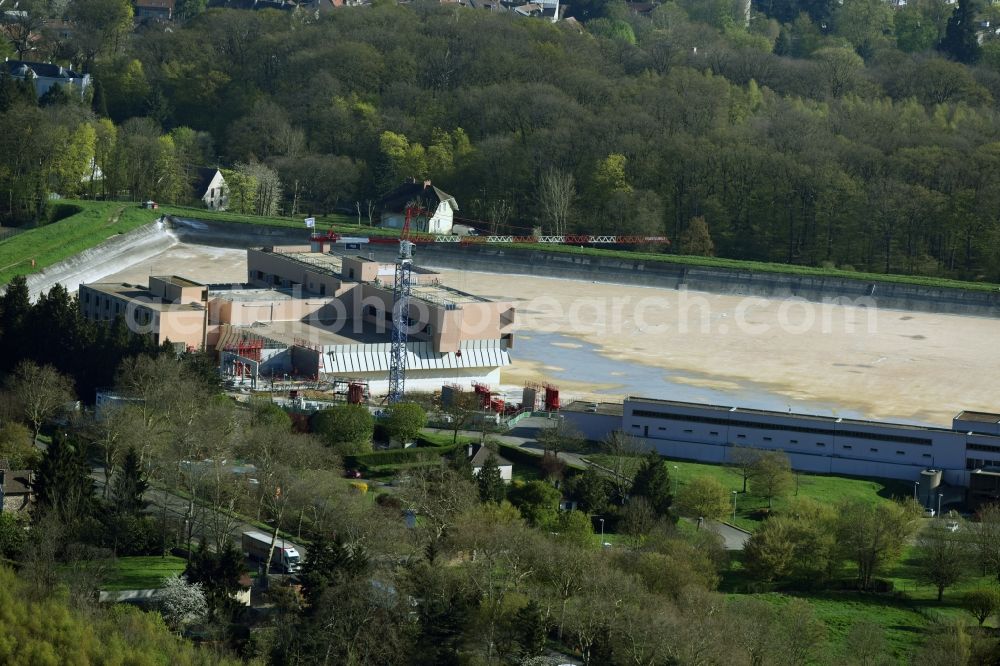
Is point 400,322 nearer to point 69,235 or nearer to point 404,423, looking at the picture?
point 404,423

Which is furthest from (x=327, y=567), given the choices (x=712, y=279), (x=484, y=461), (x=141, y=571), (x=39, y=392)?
(x=712, y=279)

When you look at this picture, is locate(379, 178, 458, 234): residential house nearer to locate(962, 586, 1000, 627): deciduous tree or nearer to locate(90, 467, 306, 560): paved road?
locate(90, 467, 306, 560): paved road

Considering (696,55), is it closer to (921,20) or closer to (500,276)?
(921,20)

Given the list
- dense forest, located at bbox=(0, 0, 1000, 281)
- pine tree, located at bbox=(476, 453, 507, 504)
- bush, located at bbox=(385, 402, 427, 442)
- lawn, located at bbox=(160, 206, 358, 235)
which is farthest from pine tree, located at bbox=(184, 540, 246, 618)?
dense forest, located at bbox=(0, 0, 1000, 281)

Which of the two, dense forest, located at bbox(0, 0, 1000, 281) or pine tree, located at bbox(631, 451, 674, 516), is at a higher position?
dense forest, located at bbox(0, 0, 1000, 281)

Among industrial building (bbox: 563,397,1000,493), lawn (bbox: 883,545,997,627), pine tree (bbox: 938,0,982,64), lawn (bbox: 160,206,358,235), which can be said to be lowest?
lawn (bbox: 883,545,997,627)

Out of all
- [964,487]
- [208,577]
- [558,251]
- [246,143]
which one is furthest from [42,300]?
[246,143]
